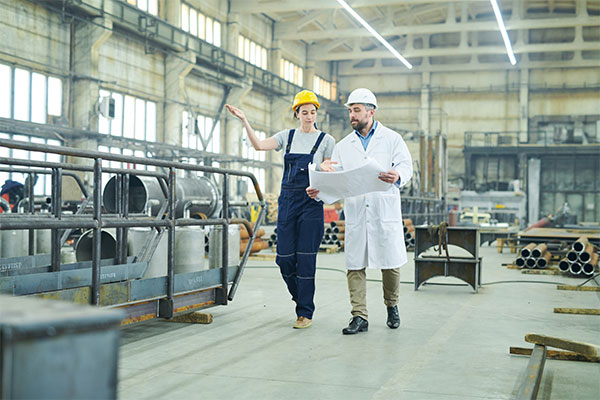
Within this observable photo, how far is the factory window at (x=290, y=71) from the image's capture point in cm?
3462

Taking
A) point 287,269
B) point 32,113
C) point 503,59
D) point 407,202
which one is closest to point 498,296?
point 287,269

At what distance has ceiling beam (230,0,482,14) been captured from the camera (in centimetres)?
2600

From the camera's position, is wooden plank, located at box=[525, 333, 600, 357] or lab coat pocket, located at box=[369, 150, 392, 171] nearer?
wooden plank, located at box=[525, 333, 600, 357]

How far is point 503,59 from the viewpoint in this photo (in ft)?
122

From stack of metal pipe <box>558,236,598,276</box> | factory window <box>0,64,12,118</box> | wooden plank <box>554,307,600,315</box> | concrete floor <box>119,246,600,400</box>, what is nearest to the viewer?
concrete floor <box>119,246,600,400</box>

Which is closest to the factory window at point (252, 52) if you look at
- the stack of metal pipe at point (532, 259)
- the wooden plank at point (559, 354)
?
the stack of metal pipe at point (532, 259)

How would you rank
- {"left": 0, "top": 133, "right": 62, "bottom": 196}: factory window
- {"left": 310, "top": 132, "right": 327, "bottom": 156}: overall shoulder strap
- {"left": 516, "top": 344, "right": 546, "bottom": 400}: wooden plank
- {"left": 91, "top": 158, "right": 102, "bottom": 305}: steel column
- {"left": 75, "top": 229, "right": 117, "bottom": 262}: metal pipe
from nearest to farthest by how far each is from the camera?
{"left": 516, "top": 344, "right": 546, "bottom": 400}: wooden plank < {"left": 91, "top": 158, "right": 102, "bottom": 305}: steel column < {"left": 310, "top": 132, "right": 327, "bottom": 156}: overall shoulder strap < {"left": 75, "top": 229, "right": 117, "bottom": 262}: metal pipe < {"left": 0, "top": 133, "right": 62, "bottom": 196}: factory window

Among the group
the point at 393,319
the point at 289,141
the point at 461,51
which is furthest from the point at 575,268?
the point at 461,51

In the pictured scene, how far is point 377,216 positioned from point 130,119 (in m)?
19.2

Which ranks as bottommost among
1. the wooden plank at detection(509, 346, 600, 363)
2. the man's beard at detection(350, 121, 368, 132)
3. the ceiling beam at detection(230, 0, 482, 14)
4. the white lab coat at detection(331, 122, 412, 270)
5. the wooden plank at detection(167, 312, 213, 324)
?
the wooden plank at detection(167, 312, 213, 324)

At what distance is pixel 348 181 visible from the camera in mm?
4828

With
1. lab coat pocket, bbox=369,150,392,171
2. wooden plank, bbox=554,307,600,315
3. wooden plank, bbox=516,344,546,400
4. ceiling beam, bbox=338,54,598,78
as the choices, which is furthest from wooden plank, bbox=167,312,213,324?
ceiling beam, bbox=338,54,598,78

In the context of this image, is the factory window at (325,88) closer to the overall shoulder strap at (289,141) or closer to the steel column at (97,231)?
the overall shoulder strap at (289,141)

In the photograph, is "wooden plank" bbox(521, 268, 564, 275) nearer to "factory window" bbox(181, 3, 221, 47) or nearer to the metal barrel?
the metal barrel
